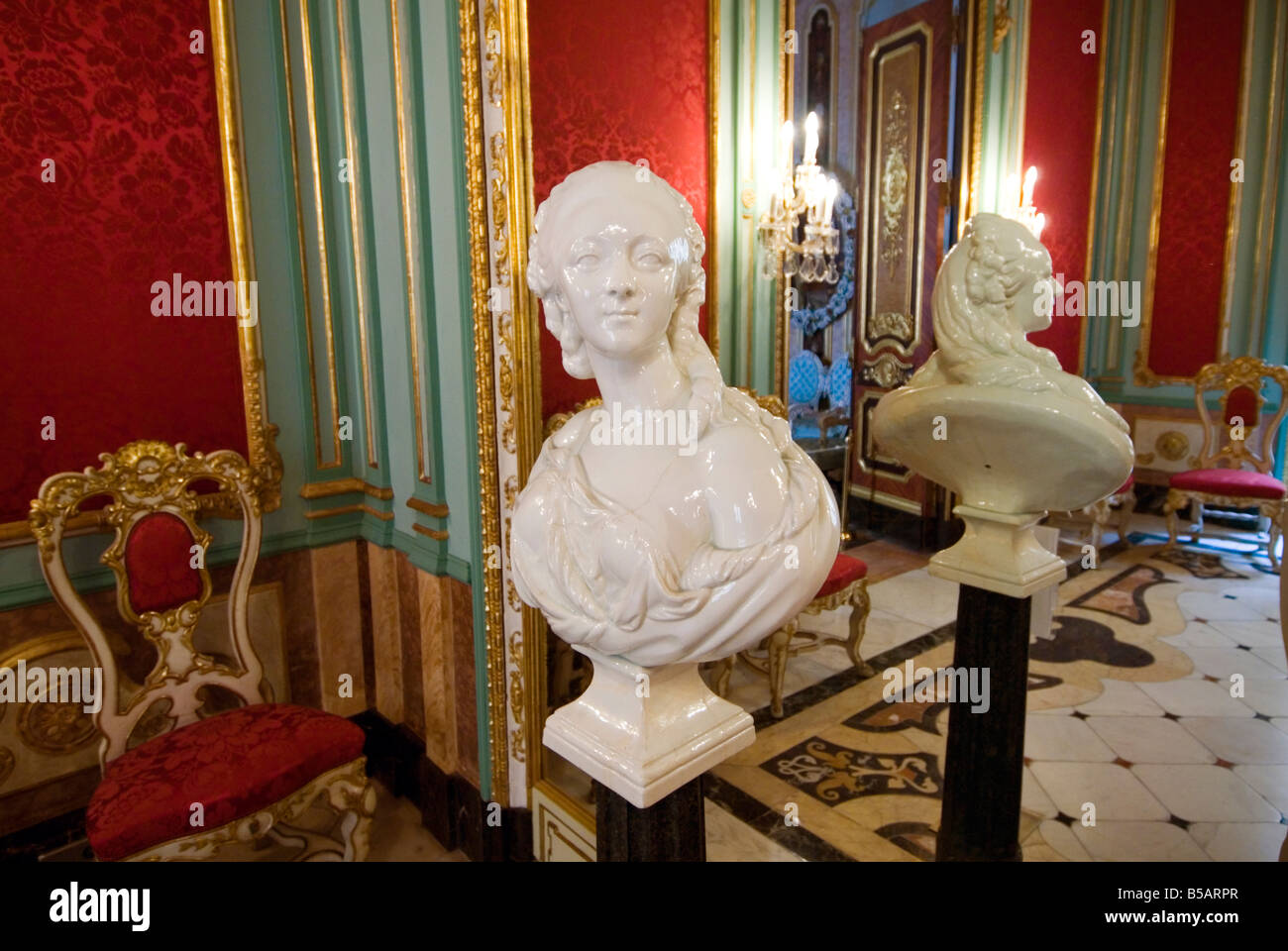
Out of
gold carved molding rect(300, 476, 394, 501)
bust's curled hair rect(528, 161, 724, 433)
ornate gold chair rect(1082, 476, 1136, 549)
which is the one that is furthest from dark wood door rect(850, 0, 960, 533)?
bust's curled hair rect(528, 161, 724, 433)

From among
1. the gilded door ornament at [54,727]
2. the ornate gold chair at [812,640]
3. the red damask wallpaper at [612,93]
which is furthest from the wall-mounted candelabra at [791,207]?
the gilded door ornament at [54,727]

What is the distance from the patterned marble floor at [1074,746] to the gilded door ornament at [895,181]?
2.37 meters

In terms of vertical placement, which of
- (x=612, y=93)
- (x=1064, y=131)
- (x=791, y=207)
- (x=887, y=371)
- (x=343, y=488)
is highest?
(x=1064, y=131)

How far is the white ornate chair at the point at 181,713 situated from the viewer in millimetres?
1773

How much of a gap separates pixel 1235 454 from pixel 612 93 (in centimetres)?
496

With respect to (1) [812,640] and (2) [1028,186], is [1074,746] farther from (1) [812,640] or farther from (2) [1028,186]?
(2) [1028,186]

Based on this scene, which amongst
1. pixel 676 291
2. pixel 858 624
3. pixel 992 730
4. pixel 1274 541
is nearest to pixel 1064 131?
pixel 1274 541

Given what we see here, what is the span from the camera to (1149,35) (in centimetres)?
586

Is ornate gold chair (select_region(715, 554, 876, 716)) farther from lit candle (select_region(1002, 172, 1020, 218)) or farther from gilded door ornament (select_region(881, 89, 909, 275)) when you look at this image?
lit candle (select_region(1002, 172, 1020, 218))

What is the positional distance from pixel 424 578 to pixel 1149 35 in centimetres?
653

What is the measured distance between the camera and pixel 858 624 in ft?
10.9

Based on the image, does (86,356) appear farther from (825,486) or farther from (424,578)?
(825,486)

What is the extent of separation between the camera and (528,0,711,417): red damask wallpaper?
2.09m

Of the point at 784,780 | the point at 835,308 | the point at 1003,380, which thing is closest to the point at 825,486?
the point at 1003,380
